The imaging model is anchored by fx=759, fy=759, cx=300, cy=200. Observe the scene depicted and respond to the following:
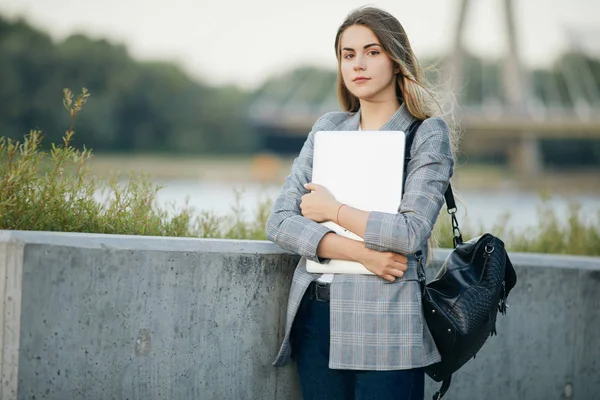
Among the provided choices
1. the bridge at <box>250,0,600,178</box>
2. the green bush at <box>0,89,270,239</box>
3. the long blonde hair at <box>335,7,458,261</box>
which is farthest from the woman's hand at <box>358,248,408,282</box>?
the bridge at <box>250,0,600,178</box>

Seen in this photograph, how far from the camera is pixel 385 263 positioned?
6.93 feet

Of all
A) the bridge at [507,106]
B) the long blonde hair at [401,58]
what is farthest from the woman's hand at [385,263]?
the bridge at [507,106]

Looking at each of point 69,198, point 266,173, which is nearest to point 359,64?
point 69,198

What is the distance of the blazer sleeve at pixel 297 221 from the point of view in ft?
7.23

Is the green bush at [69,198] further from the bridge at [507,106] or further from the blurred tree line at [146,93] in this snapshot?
the blurred tree line at [146,93]

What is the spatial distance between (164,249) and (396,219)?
86 cm

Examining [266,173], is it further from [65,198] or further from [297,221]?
[297,221]

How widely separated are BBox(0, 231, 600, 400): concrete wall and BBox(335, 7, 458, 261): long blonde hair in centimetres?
71

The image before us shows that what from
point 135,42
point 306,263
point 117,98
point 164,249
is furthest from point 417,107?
point 135,42

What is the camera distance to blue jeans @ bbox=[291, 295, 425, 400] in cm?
213

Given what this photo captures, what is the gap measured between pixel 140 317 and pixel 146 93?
63024 millimetres

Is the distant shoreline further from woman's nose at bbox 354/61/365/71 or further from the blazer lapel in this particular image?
woman's nose at bbox 354/61/365/71

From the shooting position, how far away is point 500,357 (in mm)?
3512

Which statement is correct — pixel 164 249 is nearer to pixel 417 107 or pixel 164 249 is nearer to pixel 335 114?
pixel 335 114
